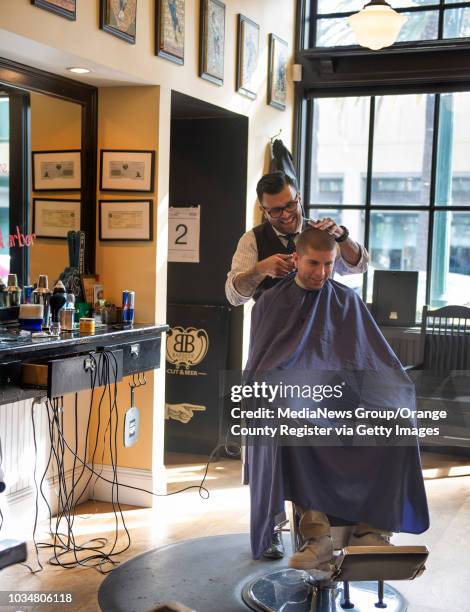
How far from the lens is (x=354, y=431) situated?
8.50 feet

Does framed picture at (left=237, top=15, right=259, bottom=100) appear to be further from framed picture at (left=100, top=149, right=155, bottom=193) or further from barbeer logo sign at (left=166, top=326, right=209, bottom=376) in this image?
barbeer logo sign at (left=166, top=326, right=209, bottom=376)

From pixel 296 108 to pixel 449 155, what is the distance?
0.98 meters

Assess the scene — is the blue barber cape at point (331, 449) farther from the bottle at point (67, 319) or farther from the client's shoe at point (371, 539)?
the bottle at point (67, 319)

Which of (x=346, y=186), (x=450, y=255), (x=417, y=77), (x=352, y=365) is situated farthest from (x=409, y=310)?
(x=352, y=365)

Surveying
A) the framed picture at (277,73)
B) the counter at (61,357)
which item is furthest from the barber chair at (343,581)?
the framed picture at (277,73)

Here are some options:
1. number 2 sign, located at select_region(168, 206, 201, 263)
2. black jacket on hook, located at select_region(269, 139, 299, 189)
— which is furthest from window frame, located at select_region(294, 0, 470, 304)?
number 2 sign, located at select_region(168, 206, 201, 263)

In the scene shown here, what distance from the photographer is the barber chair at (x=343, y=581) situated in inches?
92.0

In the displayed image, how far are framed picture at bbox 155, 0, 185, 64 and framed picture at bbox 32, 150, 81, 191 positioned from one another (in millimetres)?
599

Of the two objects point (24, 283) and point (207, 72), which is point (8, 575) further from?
point (207, 72)

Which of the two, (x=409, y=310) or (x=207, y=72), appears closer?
(x=207, y=72)

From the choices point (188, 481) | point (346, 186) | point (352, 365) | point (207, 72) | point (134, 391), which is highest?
point (207, 72)

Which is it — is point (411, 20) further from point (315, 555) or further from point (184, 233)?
point (315, 555)

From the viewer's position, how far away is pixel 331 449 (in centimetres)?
254

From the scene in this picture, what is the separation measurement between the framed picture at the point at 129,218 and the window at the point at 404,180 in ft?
5.75
